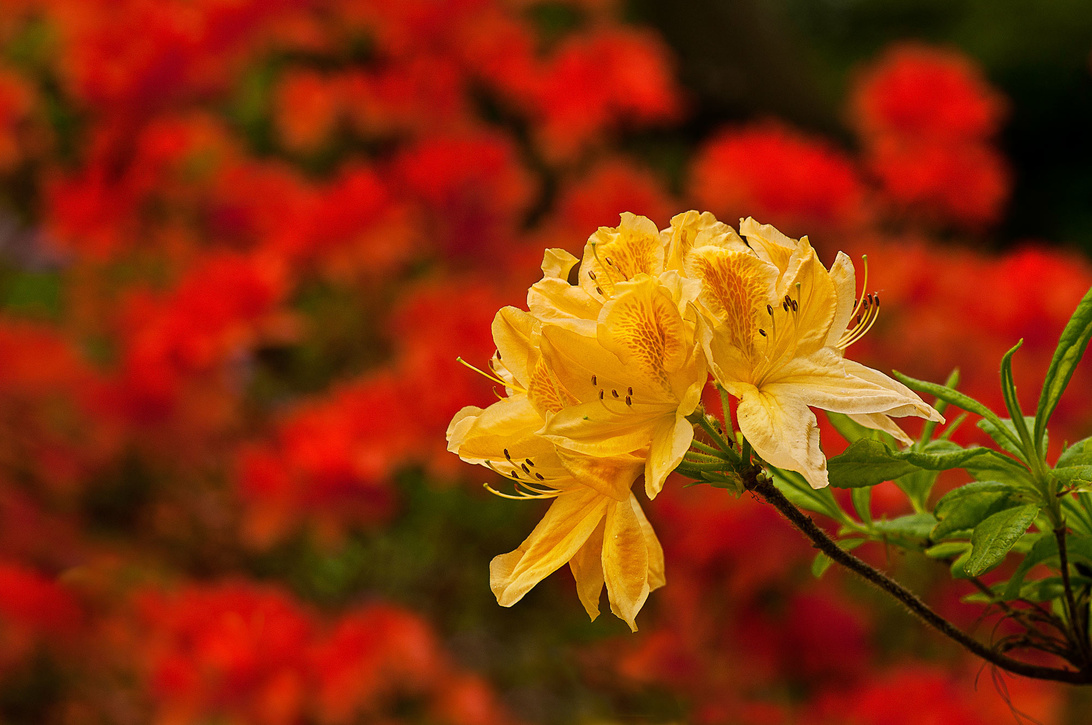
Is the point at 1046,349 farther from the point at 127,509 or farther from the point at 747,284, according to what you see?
the point at 127,509

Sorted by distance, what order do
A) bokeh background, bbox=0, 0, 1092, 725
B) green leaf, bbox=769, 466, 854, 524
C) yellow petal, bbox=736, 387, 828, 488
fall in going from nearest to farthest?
1. yellow petal, bbox=736, 387, 828, 488
2. green leaf, bbox=769, 466, 854, 524
3. bokeh background, bbox=0, 0, 1092, 725

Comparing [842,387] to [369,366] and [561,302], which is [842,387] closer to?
[561,302]

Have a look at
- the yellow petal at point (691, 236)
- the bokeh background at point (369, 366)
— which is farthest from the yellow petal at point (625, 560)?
the bokeh background at point (369, 366)

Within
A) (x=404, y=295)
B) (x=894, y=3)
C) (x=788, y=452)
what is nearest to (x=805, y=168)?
(x=404, y=295)

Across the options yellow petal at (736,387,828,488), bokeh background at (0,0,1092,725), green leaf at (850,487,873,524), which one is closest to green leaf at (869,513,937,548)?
green leaf at (850,487,873,524)

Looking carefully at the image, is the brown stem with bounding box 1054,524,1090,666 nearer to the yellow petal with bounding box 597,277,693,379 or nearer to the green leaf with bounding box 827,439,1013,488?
the green leaf with bounding box 827,439,1013,488

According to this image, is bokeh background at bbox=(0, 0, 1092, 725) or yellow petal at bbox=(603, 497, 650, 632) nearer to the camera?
yellow petal at bbox=(603, 497, 650, 632)

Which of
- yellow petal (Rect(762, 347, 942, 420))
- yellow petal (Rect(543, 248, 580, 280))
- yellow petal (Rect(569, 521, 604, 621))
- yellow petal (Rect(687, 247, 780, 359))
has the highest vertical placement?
yellow petal (Rect(687, 247, 780, 359))

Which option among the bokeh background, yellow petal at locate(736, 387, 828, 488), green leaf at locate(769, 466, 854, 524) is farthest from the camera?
the bokeh background
